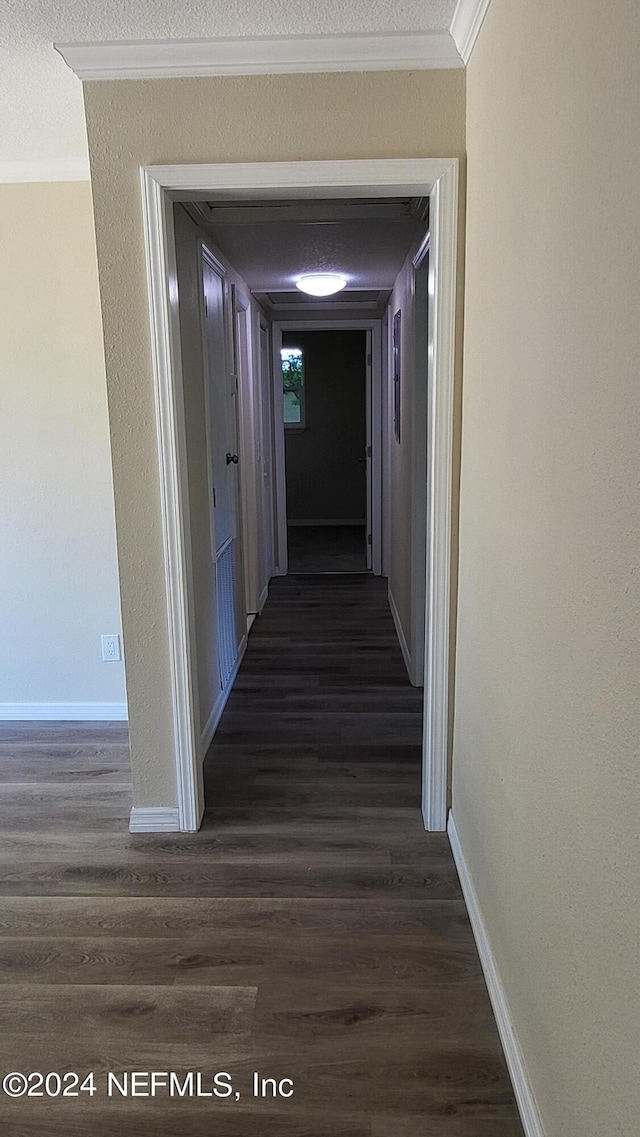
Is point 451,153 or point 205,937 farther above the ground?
point 451,153

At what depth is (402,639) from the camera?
453cm

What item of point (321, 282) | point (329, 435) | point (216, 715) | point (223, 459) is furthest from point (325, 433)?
point (216, 715)

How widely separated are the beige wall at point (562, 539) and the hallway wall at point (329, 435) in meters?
6.78

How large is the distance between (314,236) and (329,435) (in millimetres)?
5234

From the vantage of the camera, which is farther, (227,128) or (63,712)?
(63,712)

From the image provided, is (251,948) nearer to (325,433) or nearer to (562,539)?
(562,539)

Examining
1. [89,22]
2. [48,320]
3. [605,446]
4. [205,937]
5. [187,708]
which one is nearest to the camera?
[605,446]

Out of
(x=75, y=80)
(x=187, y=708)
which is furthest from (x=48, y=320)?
(x=187, y=708)

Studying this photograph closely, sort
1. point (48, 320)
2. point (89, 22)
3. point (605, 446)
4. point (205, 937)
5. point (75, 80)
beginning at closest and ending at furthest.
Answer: point (605, 446), point (89, 22), point (205, 937), point (75, 80), point (48, 320)

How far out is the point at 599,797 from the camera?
110cm

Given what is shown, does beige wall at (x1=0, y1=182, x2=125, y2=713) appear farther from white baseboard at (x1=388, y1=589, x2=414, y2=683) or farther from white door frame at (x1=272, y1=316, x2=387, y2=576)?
white door frame at (x1=272, y1=316, x2=387, y2=576)

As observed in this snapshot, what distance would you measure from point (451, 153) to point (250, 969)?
7.57 ft

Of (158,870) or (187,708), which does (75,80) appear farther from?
(158,870)

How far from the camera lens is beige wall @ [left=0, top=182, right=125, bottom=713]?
3182mm
